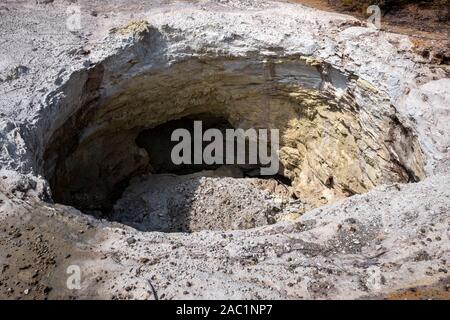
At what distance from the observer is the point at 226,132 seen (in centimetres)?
1106

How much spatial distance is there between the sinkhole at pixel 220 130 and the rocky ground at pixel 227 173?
0.04 m

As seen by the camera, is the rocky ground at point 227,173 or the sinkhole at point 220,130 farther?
the sinkhole at point 220,130

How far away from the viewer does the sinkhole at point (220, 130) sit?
8430 millimetres

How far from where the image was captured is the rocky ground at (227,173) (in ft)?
15.6

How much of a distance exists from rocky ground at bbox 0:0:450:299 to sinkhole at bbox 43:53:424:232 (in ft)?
0.14

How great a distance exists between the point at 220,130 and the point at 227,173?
1077 millimetres

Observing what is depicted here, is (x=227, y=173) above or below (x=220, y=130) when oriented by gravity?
below

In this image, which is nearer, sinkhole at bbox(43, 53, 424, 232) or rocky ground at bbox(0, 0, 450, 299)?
rocky ground at bbox(0, 0, 450, 299)

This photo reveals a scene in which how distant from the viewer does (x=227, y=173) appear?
1092 centimetres

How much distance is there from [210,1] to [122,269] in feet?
23.0

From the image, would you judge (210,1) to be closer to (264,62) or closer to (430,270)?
(264,62)

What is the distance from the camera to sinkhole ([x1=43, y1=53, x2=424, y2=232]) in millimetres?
8430

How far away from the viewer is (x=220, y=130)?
1109 centimetres

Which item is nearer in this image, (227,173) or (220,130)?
(227,173)
